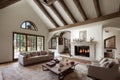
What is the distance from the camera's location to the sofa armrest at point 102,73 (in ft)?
10.5

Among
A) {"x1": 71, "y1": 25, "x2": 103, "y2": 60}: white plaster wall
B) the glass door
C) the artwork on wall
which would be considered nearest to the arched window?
the glass door

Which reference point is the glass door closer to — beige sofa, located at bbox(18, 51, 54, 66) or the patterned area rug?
beige sofa, located at bbox(18, 51, 54, 66)

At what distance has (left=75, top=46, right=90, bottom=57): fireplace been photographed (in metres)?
7.32

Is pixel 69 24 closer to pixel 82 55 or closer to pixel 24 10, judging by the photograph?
pixel 82 55

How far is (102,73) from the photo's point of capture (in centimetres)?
336

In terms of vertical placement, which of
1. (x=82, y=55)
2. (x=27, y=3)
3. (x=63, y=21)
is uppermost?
(x=27, y=3)

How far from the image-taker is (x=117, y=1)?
465cm

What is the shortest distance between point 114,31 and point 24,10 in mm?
8403

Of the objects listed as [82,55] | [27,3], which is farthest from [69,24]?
[27,3]

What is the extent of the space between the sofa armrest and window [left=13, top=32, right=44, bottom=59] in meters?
5.67

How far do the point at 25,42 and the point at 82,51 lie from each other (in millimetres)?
4842

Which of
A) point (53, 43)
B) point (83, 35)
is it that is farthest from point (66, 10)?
point (53, 43)

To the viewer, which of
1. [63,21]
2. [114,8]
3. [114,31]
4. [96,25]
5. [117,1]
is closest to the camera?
[117,1]

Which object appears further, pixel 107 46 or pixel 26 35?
pixel 107 46
